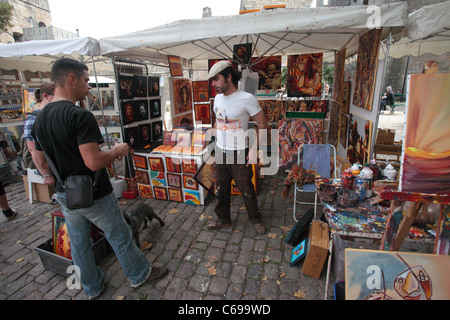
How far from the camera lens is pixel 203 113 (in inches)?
242

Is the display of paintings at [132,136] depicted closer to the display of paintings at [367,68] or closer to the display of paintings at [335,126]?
the display of paintings at [367,68]

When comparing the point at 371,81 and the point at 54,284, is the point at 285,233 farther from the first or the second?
the point at 54,284

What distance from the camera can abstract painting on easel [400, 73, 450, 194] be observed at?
1.40 metres

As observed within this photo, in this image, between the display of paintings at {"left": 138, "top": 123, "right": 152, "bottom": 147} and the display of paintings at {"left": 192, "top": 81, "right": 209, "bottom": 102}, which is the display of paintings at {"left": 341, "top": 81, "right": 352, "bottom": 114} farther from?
the display of paintings at {"left": 138, "top": 123, "right": 152, "bottom": 147}

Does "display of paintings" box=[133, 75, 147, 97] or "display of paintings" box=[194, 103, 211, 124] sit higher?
"display of paintings" box=[133, 75, 147, 97]

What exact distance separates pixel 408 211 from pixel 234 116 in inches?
72.4

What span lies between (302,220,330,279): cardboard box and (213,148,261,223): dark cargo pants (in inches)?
35.5

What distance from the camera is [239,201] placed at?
4.04 m

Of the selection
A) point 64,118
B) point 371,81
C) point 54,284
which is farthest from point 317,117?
point 54,284

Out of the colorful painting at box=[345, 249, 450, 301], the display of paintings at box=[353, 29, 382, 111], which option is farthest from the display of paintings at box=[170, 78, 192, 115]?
the colorful painting at box=[345, 249, 450, 301]

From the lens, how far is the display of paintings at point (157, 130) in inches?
204

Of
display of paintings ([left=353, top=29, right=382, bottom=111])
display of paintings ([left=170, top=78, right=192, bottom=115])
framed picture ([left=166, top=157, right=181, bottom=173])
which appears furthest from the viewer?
display of paintings ([left=170, top=78, right=192, bottom=115])

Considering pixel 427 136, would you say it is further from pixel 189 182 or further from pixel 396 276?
pixel 189 182
